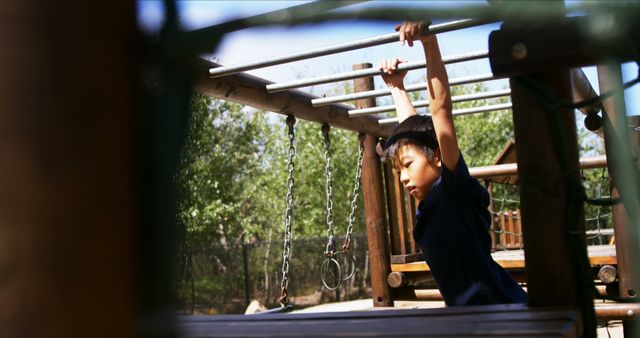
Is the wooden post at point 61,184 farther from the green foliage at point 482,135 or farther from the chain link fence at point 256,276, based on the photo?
the green foliage at point 482,135

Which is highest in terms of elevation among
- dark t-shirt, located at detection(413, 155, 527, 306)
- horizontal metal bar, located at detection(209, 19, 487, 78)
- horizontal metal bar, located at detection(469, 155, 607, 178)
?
horizontal metal bar, located at detection(209, 19, 487, 78)

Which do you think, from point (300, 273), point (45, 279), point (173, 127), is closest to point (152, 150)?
point (173, 127)

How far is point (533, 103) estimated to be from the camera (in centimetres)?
139

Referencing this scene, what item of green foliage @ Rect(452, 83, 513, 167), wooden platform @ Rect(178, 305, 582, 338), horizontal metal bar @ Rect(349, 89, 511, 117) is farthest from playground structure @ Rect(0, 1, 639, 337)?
green foliage @ Rect(452, 83, 513, 167)

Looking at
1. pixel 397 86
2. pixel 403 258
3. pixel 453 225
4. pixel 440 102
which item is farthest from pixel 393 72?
pixel 403 258

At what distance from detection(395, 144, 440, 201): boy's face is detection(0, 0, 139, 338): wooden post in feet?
6.51

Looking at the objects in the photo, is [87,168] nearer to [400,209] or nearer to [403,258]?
[403,258]

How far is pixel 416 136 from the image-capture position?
2.55 metres

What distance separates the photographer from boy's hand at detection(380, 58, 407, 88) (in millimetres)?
2857

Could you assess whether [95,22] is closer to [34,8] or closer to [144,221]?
[34,8]

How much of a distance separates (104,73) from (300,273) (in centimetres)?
1627

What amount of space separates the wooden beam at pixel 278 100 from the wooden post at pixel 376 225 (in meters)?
0.23

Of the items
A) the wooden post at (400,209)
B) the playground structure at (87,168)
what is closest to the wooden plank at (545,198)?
the playground structure at (87,168)

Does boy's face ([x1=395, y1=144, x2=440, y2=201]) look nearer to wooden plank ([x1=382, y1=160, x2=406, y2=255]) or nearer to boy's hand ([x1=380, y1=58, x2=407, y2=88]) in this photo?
boy's hand ([x1=380, y1=58, x2=407, y2=88])
